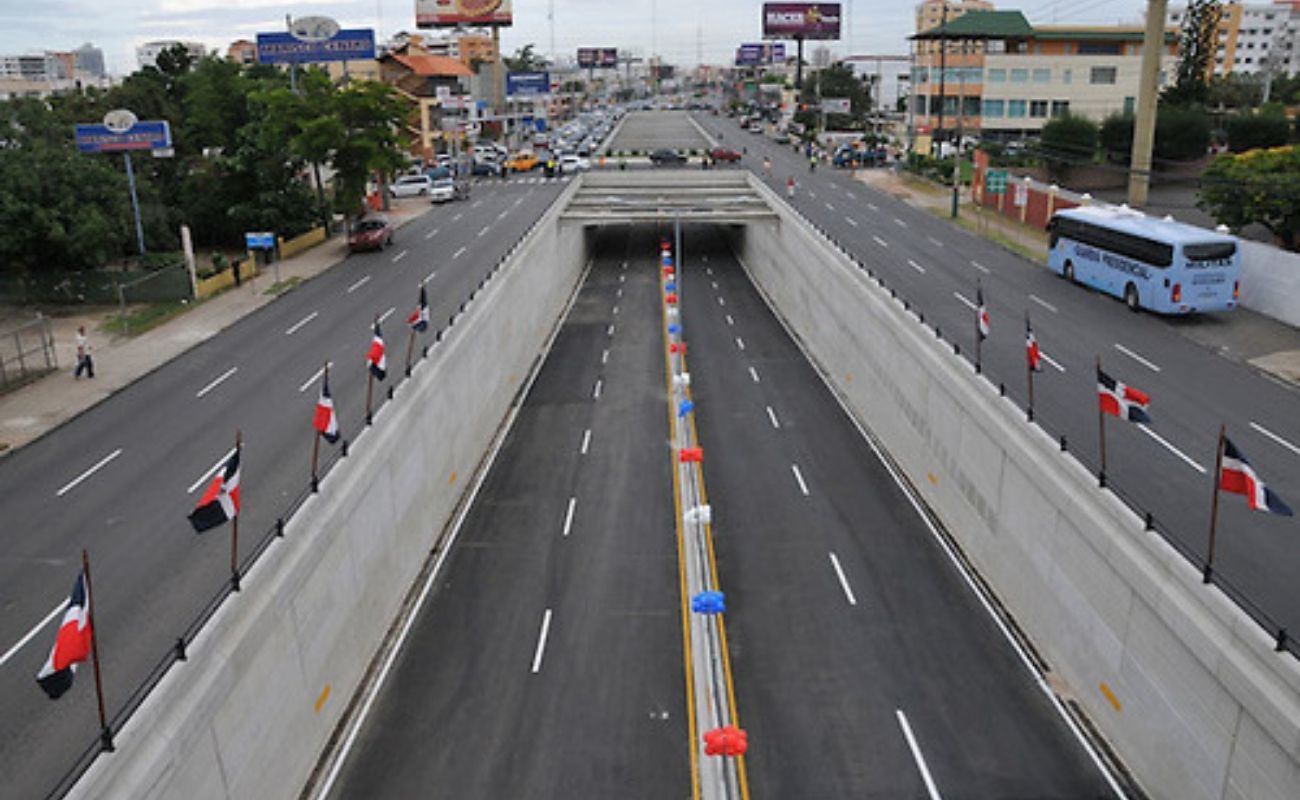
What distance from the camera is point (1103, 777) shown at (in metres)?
17.1

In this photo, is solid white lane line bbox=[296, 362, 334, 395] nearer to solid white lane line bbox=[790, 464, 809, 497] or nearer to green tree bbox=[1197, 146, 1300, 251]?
solid white lane line bbox=[790, 464, 809, 497]

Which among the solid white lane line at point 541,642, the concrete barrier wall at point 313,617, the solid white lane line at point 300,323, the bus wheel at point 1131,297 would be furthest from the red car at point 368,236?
the solid white lane line at point 541,642

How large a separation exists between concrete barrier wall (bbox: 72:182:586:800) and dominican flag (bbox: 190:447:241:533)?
107cm

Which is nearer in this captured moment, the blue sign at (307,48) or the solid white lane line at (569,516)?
the solid white lane line at (569,516)

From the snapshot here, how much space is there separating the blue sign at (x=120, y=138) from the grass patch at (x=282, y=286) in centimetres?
978

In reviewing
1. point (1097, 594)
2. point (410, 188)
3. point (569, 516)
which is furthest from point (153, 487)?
point (410, 188)

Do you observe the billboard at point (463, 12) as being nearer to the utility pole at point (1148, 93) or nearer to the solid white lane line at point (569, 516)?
the utility pole at point (1148, 93)

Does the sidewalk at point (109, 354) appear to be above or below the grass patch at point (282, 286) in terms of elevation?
below

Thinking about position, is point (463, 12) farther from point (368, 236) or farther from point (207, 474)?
point (207, 474)

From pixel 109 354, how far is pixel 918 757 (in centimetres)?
3487

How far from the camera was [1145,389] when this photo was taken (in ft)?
99.5

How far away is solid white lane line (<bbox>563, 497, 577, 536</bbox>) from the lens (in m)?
28.0

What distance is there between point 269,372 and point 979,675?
26.4m

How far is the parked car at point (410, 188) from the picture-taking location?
87125 mm
